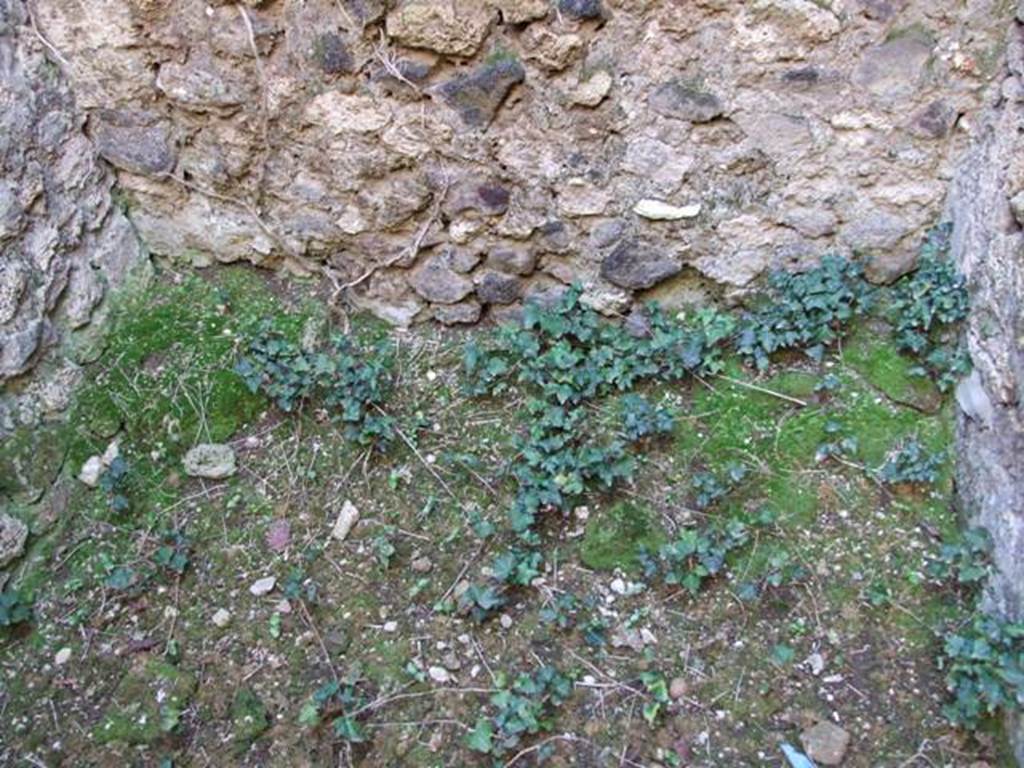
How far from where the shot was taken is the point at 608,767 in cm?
189

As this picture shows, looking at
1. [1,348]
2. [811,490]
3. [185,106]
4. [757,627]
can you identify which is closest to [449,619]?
[757,627]

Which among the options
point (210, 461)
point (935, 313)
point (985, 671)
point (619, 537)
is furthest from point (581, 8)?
point (985, 671)

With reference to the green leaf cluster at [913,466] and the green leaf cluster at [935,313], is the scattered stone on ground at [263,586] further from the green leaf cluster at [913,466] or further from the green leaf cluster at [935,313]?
the green leaf cluster at [935,313]

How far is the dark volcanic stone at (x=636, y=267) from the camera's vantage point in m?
2.52

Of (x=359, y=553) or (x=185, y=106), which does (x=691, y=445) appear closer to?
(x=359, y=553)

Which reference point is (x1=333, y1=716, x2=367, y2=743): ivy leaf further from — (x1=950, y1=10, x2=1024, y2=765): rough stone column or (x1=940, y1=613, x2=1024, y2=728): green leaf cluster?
(x1=950, y1=10, x2=1024, y2=765): rough stone column

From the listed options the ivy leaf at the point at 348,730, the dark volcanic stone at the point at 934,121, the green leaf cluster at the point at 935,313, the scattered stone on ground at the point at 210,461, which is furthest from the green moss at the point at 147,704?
the dark volcanic stone at the point at 934,121

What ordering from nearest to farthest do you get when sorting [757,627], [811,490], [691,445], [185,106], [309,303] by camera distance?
[757,627], [811,490], [691,445], [185,106], [309,303]

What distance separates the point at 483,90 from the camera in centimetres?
236

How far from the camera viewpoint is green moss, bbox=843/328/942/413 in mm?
2275

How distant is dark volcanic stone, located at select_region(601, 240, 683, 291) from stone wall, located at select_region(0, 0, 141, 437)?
1575mm

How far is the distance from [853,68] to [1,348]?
2.43 meters

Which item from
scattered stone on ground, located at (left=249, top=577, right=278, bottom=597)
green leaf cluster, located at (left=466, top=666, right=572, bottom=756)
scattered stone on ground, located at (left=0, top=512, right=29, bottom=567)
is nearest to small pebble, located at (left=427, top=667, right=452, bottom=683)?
green leaf cluster, located at (left=466, top=666, right=572, bottom=756)

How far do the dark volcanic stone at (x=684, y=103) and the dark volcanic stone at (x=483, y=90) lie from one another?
381 millimetres
